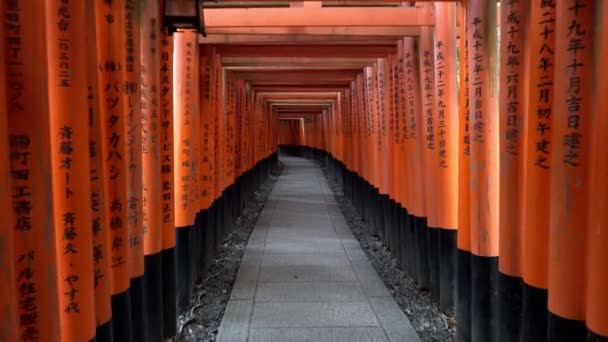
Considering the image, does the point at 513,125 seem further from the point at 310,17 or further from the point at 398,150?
the point at 398,150

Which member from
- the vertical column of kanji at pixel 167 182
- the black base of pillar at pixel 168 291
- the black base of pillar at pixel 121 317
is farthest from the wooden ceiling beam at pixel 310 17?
the black base of pillar at pixel 121 317

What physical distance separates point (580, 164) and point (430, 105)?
315 cm

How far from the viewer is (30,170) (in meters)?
1.86

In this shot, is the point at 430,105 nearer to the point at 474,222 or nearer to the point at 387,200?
the point at 474,222

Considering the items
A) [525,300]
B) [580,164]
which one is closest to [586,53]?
[580,164]

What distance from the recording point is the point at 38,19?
1839mm

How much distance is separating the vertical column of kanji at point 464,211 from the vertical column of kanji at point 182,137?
2.62 metres

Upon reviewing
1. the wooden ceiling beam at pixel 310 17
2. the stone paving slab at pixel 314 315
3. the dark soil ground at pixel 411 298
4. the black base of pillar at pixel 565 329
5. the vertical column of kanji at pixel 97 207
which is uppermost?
the wooden ceiling beam at pixel 310 17

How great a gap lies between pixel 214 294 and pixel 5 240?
461 centimetres

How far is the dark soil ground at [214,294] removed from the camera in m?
5.01

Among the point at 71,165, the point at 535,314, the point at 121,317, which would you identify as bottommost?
the point at 121,317

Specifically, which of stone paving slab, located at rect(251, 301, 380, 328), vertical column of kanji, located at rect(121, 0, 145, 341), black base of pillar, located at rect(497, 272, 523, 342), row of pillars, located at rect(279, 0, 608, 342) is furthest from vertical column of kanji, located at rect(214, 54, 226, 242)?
black base of pillar, located at rect(497, 272, 523, 342)

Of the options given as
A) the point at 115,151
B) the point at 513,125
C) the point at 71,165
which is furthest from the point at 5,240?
the point at 513,125

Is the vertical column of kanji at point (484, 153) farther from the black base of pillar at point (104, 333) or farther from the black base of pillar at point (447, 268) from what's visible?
the black base of pillar at point (104, 333)
